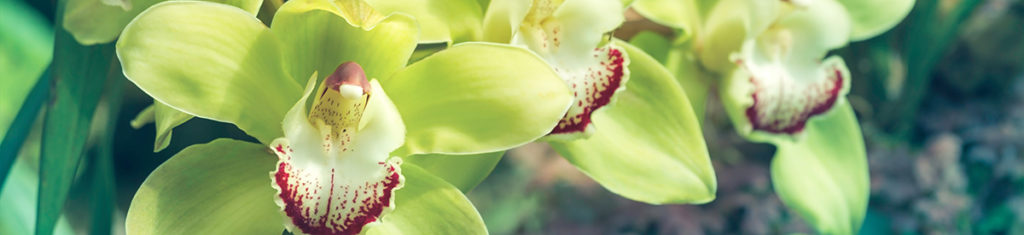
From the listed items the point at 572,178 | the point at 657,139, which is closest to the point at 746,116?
the point at 657,139

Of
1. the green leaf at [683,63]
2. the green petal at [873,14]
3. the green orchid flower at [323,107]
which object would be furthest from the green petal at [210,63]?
the green petal at [873,14]

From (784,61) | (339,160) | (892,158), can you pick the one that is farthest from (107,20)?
(892,158)

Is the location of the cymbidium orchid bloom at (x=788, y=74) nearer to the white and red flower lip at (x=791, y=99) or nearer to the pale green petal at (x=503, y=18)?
the white and red flower lip at (x=791, y=99)

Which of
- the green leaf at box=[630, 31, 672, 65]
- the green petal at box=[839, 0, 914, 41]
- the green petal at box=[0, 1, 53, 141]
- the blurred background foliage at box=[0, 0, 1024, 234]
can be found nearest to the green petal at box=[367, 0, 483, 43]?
the green leaf at box=[630, 31, 672, 65]

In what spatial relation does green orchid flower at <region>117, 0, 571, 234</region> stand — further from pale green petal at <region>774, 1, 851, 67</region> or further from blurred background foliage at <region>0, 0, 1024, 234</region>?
blurred background foliage at <region>0, 0, 1024, 234</region>

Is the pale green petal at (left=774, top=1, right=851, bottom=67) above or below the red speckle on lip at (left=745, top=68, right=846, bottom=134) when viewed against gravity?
above

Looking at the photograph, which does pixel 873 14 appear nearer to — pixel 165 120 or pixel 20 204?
pixel 165 120

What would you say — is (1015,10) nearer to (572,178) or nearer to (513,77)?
(572,178)
